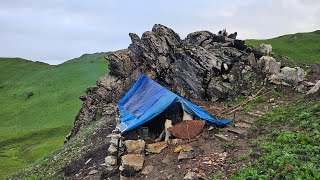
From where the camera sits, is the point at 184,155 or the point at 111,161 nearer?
the point at 184,155

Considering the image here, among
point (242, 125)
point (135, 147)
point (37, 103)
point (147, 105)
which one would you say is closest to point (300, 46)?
point (147, 105)

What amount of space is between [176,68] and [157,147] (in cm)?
1383

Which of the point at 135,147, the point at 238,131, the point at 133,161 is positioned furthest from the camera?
the point at 238,131

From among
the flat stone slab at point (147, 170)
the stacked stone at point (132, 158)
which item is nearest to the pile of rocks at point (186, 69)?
the stacked stone at point (132, 158)

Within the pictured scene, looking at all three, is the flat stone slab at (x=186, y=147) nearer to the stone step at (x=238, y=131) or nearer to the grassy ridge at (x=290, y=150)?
the stone step at (x=238, y=131)

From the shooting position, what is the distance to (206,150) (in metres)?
20.2

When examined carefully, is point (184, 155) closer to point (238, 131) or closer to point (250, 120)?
point (238, 131)

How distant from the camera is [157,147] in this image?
21.5 m

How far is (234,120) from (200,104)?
607cm

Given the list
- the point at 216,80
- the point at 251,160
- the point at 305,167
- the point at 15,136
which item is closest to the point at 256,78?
the point at 216,80

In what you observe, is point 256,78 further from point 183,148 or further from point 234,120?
point 183,148

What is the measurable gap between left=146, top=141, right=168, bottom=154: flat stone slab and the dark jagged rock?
33.9ft

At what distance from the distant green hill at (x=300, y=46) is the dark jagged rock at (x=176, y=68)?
89.9 ft

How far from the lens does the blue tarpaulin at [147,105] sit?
23953 millimetres
